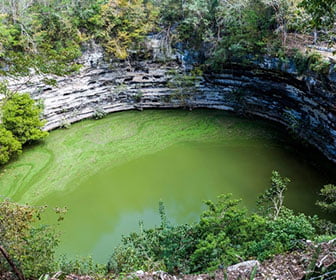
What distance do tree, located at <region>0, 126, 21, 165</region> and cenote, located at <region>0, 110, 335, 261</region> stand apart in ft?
1.47

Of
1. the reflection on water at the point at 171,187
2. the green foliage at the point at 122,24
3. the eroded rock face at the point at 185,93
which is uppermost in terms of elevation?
the green foliage at the point at 122,24

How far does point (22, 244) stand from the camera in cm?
392

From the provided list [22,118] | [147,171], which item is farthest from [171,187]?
[22,118]

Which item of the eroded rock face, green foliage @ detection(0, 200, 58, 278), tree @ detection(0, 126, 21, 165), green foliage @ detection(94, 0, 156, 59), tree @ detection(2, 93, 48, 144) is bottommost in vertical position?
green foliage @ detection(0, 200, 58, 278)

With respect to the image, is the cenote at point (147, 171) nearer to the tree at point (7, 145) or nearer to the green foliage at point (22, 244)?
the tree at point (7, 145)

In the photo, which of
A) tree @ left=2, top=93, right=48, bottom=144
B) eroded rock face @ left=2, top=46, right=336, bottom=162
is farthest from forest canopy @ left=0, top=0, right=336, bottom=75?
tree @ left=2, top=93, right=48, bottom=144

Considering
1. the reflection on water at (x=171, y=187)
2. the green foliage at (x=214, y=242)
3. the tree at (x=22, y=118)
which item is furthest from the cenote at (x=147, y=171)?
the green foliage at (x=214, y=242)

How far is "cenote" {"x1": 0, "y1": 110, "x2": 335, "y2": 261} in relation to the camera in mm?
7168

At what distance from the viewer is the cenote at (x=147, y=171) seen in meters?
7.17

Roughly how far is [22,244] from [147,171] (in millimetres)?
5058

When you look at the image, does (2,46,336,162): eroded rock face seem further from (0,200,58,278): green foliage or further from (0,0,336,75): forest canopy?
(0,200,58,278): green foliage

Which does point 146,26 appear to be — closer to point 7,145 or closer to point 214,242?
point 7,145

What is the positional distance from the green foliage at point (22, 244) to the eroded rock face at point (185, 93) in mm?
5893

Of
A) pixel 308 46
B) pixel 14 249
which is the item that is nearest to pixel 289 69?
pixel 308 46
